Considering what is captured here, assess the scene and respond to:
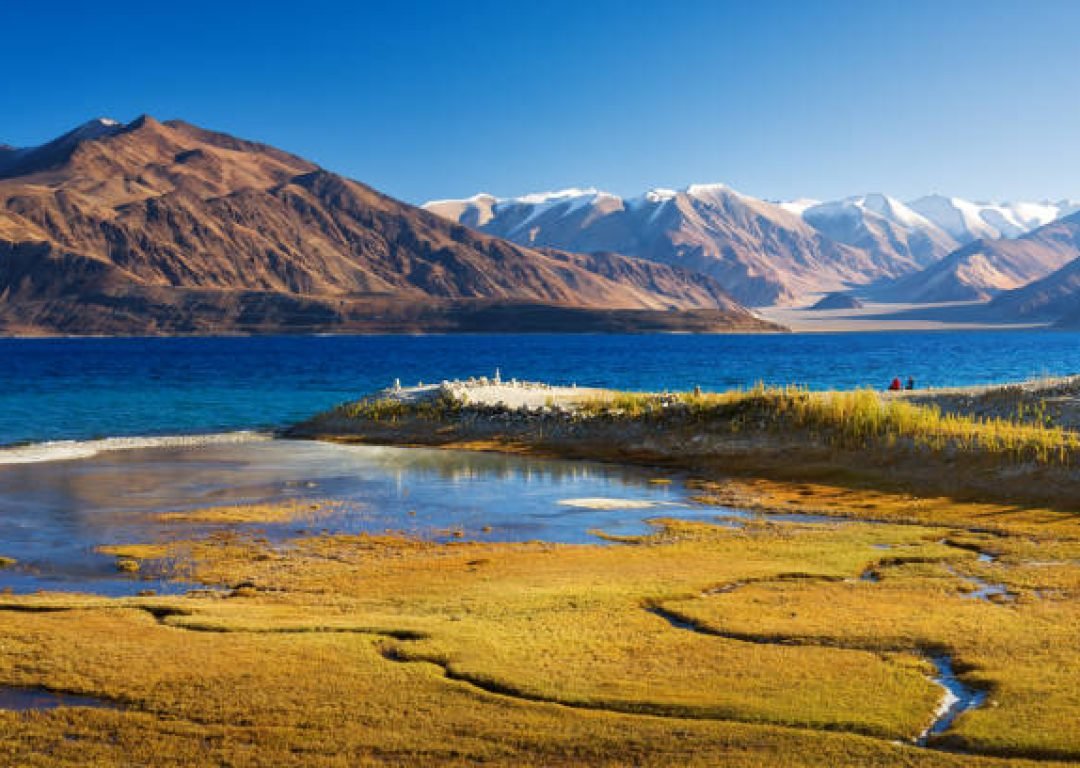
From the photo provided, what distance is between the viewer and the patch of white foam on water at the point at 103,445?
1474 inches

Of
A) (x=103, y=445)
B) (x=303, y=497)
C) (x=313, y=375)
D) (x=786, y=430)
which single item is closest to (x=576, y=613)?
(x=303, y=497)

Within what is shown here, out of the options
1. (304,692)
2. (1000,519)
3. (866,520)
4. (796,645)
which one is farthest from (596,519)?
(304,692)

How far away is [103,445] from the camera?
41.3 metres

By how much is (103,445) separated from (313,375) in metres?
50.6

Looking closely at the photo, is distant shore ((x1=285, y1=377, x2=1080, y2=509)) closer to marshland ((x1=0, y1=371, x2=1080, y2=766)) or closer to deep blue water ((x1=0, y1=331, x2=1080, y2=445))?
marshland ((x1=0, y1=371, x2=1080, y2=766))

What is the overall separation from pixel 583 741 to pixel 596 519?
14.1 metres

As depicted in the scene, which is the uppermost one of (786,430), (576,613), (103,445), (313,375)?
(313,375)

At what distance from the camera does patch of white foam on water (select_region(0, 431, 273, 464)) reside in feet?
123

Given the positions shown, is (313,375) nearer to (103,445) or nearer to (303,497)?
(103,445)

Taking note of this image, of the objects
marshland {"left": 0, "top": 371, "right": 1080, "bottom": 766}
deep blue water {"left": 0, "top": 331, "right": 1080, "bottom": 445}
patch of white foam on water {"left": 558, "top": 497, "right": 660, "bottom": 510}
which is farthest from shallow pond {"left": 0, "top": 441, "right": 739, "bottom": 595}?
deep blue water {"left": 0, "top": 331, "right": 1080, "bottom": 445}

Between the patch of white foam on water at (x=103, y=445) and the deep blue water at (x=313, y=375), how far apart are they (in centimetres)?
289

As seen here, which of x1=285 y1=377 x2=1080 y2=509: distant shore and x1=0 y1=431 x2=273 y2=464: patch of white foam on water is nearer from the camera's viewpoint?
x1=285 y1=377 x2=1080 y2=509: distant shore

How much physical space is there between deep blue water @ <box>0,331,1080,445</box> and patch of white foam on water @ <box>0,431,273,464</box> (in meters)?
2.89

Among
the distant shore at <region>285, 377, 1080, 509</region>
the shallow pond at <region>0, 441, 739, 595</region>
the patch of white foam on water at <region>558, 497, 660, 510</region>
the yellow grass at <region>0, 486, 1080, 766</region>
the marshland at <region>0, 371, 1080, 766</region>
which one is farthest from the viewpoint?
the distant shore at <region>285, 377, 1080, 509</region>
